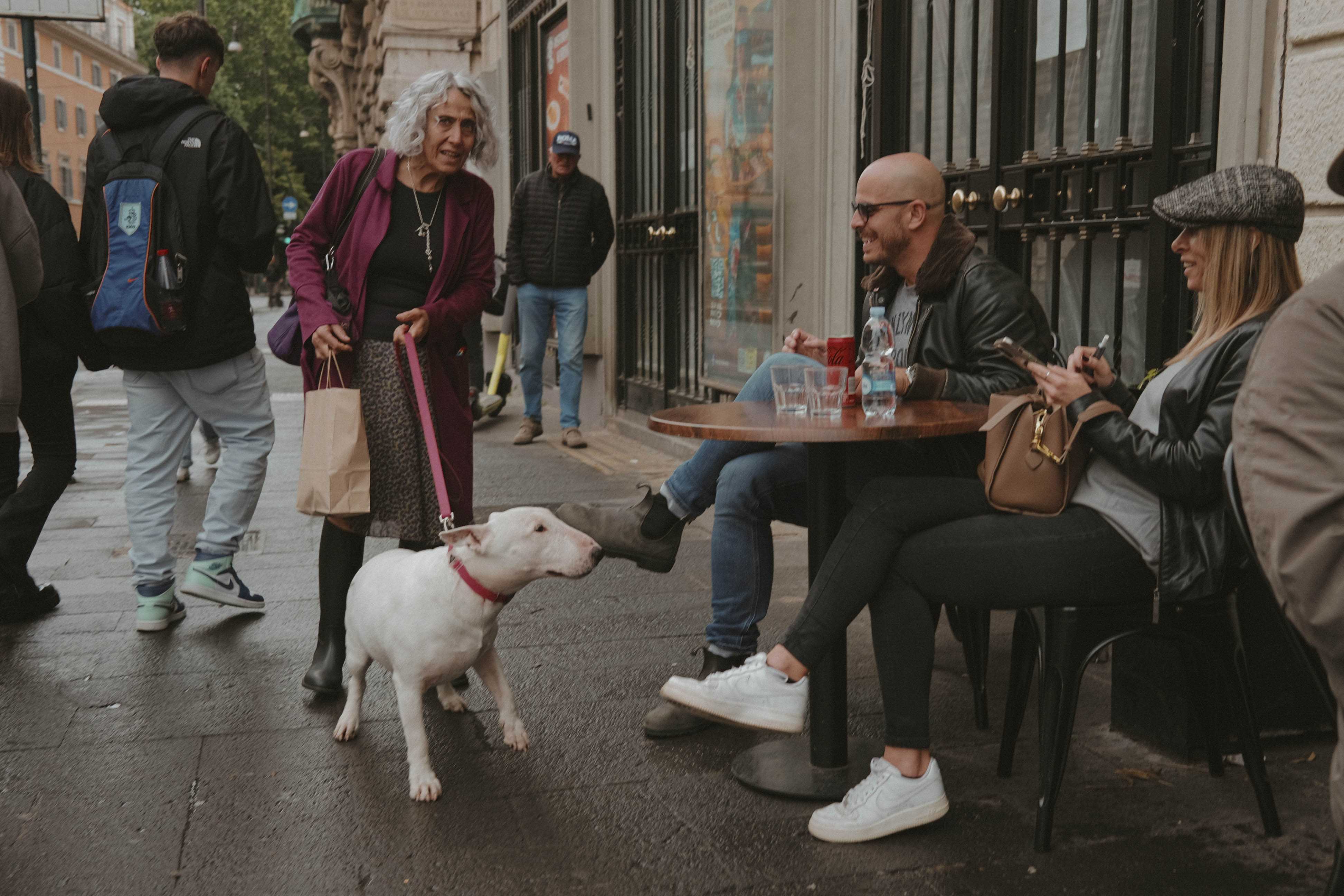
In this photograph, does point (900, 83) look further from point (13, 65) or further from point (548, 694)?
point (13, 65)

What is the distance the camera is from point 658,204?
33.1 ft

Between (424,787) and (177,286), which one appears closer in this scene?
(424,787)

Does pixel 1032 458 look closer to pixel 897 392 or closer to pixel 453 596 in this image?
pixel 897 392

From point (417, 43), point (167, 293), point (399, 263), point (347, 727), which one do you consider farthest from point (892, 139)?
point (417, 43)

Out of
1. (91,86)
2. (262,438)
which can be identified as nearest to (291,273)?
(262,438)

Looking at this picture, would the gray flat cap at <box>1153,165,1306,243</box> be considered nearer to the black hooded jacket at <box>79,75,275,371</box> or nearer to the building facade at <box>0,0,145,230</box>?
the black hooded jacket at <box>79,75,275,371</box>

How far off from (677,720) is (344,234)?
1.81 m

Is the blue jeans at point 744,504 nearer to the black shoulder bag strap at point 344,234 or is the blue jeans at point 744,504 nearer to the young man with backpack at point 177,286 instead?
the black shoulder bag strap at point 344,234

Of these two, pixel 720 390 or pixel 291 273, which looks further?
pixel 720 390

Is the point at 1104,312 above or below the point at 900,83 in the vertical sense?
below

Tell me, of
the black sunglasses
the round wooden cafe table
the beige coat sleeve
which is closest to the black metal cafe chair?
the round wooden cafe table

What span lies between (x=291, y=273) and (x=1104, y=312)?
2953mm

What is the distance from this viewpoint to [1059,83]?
5211mm

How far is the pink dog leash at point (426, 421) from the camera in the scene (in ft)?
13.2
